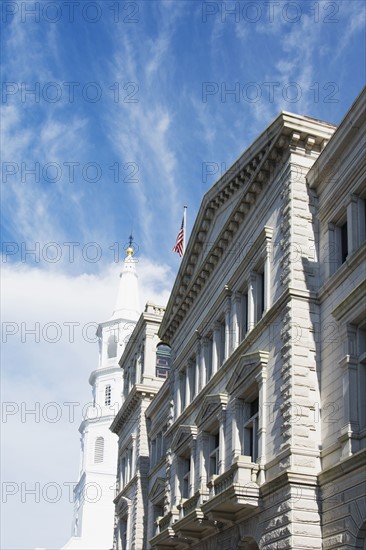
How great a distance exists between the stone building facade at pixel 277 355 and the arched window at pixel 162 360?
13.1m

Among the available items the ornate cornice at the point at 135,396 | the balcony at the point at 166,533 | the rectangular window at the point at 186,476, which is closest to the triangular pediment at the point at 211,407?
the rectangular window at the point at 186,476

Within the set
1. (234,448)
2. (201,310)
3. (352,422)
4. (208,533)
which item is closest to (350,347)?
(352,422)

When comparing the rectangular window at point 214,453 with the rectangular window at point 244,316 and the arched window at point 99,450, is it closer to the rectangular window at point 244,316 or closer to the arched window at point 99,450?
the rectangular window at point 244,316

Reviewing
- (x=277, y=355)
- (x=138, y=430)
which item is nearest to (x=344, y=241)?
(x=277, y=355)

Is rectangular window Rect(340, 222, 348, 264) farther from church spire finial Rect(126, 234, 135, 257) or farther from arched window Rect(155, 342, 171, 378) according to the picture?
church spire finial Rect(126, 234, 135, 257)

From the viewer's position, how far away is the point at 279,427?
2525cm

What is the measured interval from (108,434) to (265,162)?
232ft

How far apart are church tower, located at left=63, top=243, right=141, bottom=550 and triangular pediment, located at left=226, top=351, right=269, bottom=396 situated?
62.2 meters

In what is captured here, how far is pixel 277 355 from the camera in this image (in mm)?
26406

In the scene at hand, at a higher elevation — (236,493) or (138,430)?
(138,430)

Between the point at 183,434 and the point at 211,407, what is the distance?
413cm

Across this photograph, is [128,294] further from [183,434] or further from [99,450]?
[183,434]

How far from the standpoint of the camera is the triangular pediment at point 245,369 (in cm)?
2731

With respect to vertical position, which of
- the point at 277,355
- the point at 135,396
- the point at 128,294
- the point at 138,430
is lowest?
the point at 277,355
